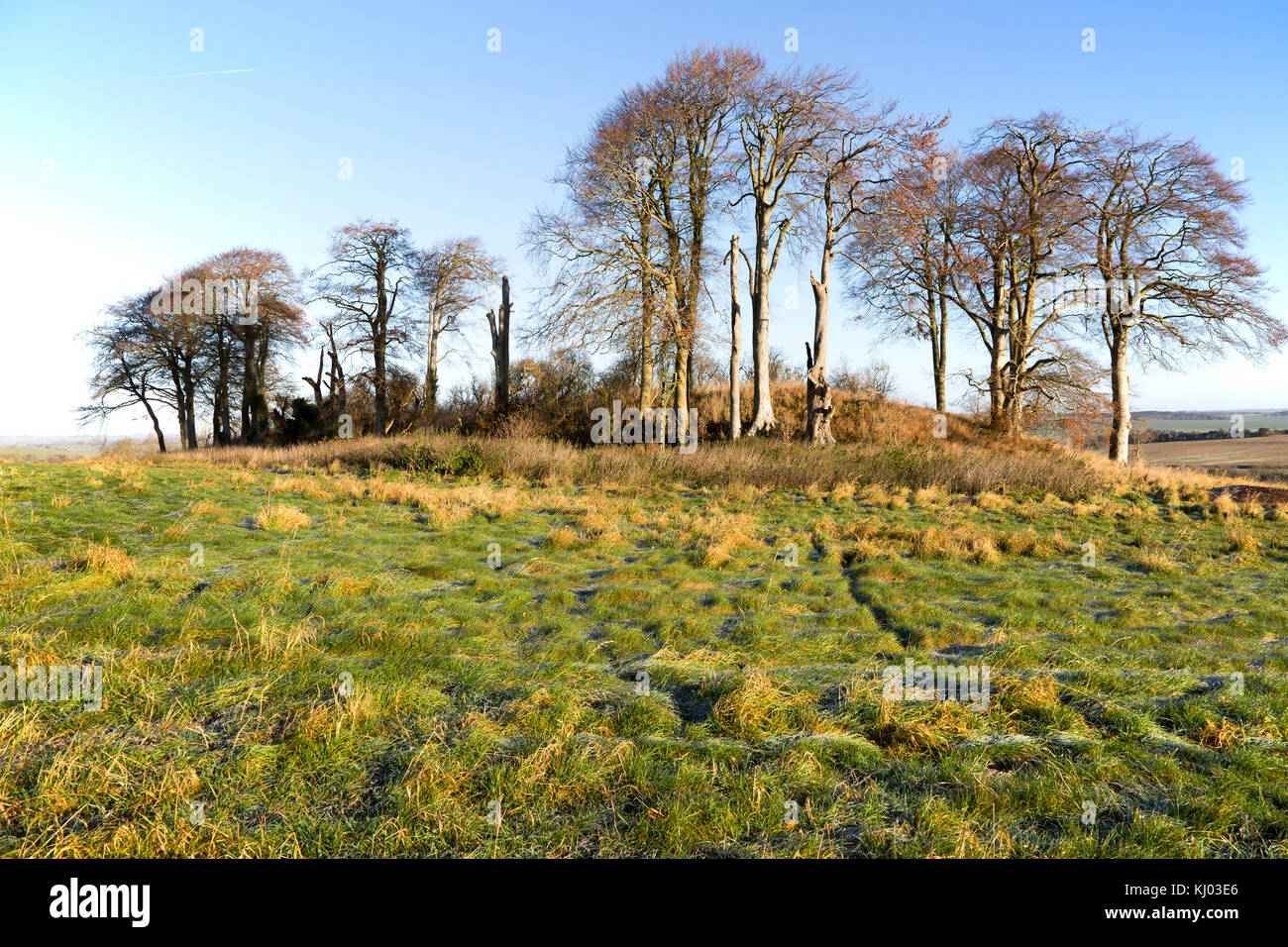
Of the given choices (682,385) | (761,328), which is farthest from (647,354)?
(761,328)

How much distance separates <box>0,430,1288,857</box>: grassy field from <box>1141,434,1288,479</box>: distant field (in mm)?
19622

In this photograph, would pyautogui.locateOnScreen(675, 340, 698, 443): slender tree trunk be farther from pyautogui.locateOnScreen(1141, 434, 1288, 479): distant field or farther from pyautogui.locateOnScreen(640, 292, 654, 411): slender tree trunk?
pyautogui.locateOnScreen(1141, 434, 1288, 479): distant field

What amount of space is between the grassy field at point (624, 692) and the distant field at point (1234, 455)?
1962 cm

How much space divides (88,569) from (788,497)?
1335 cm

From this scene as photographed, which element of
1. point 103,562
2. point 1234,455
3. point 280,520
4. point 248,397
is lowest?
point 103,562

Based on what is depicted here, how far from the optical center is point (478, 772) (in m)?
3.60

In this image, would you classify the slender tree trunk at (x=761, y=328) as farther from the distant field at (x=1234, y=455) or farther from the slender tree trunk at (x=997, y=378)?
the distant field at (x=1234, y=455)

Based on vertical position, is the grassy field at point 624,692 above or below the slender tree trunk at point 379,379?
below

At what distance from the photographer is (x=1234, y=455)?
109 ft

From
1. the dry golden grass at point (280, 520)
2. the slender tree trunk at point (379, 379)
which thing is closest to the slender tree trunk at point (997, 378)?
the dry golden grass at point (280, 520)

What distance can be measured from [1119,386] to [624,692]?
89.2 ft

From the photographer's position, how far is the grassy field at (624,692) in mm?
3232

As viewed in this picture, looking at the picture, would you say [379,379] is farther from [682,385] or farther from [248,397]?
[682,385]
